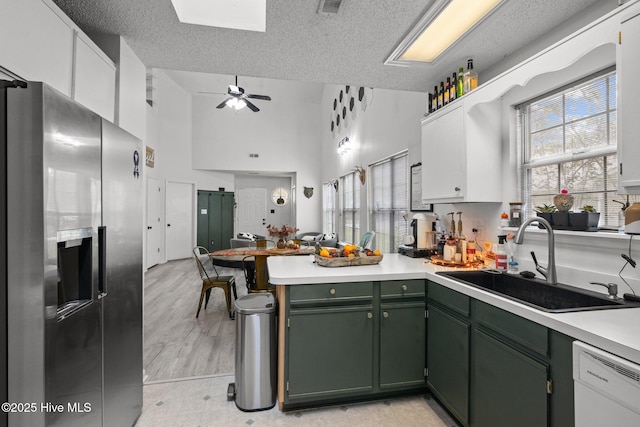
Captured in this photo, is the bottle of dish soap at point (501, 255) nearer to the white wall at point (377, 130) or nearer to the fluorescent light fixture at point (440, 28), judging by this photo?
the fluorescent light fixture at point (440, 28)

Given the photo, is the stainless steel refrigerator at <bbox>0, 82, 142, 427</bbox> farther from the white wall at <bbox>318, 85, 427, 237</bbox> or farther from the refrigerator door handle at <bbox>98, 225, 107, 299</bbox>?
the white wall at <bbox>318, 85, 427, 237</bbox>

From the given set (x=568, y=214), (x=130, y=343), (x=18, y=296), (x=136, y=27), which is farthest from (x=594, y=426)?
(x=136, y=27)

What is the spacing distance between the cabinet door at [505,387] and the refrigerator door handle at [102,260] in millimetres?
1911

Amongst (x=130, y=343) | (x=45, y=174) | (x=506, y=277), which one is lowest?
(x=130, y=343)

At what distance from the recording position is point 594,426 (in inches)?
42.3

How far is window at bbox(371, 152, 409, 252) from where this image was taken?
13.6 feet

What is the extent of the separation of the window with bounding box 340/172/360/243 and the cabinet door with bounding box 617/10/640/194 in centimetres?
470

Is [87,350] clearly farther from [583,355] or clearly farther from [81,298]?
[583,355]

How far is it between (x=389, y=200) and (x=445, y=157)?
2111mm

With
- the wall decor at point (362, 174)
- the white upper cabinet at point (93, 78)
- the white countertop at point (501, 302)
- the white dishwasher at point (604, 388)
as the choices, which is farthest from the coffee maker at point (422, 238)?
the white upper cabinet at point (93, 78)

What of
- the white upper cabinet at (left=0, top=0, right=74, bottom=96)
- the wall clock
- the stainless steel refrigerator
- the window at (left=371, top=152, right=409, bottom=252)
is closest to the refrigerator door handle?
the stainless steel refrigerator

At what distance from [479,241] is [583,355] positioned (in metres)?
1.48

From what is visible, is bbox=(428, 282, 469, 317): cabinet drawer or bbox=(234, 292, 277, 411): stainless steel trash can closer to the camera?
bbox=(428, 282, 469, 317): cabinet drawer

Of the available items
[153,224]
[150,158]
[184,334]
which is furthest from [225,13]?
[153,224]
